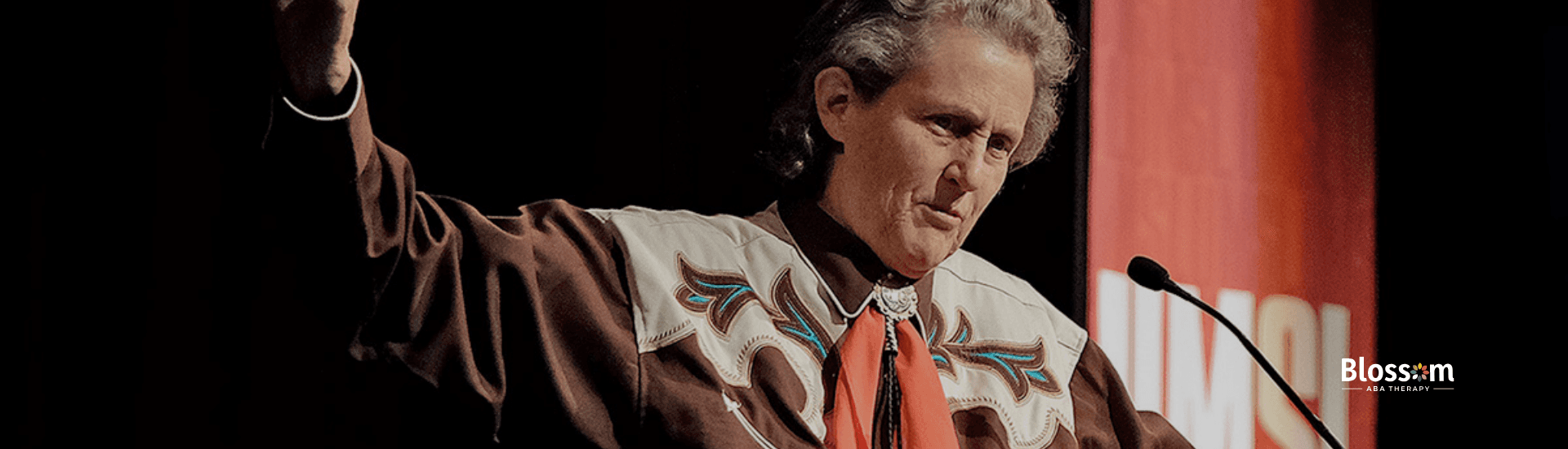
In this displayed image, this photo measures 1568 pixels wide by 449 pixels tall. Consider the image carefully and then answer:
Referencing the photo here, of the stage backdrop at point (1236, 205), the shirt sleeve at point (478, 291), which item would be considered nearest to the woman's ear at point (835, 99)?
the shirt sleeve at point (478, 291)

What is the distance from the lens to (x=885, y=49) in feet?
6.04

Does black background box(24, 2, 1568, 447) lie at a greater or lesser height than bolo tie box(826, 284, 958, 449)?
greater

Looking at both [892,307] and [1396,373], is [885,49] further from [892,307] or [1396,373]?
[1396,373]

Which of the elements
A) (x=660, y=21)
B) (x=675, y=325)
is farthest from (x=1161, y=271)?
(x=660, y=21)

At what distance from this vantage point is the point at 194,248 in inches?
63.6

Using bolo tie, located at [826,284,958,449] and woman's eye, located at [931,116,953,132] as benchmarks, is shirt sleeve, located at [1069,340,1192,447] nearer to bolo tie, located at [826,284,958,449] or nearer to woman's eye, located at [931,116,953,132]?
bolo tie, located at [826,284,958,449]

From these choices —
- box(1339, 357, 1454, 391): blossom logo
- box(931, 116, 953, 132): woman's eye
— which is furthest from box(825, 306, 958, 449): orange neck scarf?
box(1339, 357, 1454, 391): blossom logo

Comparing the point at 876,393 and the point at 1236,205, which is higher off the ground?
the point at 1236,205

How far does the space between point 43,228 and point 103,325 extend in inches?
4.7

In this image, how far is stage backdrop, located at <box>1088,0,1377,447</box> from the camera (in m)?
2.54

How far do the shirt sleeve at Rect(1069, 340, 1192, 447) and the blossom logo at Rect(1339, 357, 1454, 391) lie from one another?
1281 millimetres

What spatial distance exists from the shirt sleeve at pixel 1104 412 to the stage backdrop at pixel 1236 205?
1.33ft

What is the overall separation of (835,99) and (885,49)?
9 cm

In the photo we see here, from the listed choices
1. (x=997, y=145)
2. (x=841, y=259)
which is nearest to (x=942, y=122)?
(x=997, y=145)
